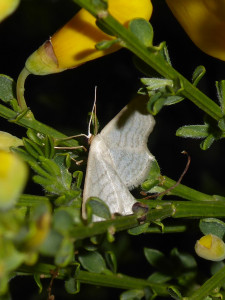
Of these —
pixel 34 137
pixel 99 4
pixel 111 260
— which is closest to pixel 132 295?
pixel 111 260

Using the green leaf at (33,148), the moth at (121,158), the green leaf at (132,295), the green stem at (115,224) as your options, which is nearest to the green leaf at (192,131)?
the moth at (121,158)

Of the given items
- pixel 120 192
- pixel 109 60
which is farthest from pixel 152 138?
pixel 120 192

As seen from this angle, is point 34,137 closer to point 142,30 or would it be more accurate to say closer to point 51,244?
point 142,30

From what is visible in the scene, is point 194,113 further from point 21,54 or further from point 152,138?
point 21,54

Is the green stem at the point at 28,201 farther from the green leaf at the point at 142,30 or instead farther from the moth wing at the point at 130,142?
the green leaf at the point at 142,30

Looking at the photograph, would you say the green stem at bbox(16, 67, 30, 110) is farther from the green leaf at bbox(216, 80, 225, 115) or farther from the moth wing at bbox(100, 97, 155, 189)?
the green leaf at bbox(216, 80, 225, 115)
